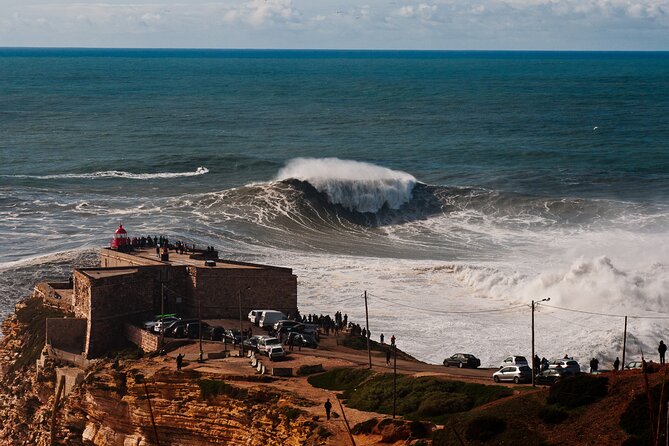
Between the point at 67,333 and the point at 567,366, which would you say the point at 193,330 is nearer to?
the point at 67,333

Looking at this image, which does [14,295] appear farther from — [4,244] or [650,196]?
[650,196]

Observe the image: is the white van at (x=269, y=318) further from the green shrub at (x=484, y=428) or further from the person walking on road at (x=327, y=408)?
the green shrub at (x=484, y=428)

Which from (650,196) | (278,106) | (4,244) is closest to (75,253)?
(4,244)

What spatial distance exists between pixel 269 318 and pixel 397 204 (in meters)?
45.9

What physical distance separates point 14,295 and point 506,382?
97.0ft

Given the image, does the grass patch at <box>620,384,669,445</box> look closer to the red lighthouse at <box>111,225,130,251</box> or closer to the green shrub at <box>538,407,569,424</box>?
the green shrub at <box>538,407,569,424</box>

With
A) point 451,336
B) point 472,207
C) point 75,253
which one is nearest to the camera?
point 451,336

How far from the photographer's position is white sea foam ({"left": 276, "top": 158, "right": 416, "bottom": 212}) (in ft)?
296

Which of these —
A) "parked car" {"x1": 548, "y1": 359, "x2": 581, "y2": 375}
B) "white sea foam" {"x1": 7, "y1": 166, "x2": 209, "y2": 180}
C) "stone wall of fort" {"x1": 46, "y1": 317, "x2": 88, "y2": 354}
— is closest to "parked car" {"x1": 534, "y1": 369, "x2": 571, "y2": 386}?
"parked car" {"x1": 548, "y1": 359, "x2": 581, "y2": 375}

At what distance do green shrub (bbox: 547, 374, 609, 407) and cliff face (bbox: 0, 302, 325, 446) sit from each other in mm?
5998

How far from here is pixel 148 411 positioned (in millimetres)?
36750

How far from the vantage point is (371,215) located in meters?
87.4

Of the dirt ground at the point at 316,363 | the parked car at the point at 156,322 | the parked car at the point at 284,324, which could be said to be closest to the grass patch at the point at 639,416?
the dirt ground at the point at 316,363

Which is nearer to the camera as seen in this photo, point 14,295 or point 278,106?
point 14,295
